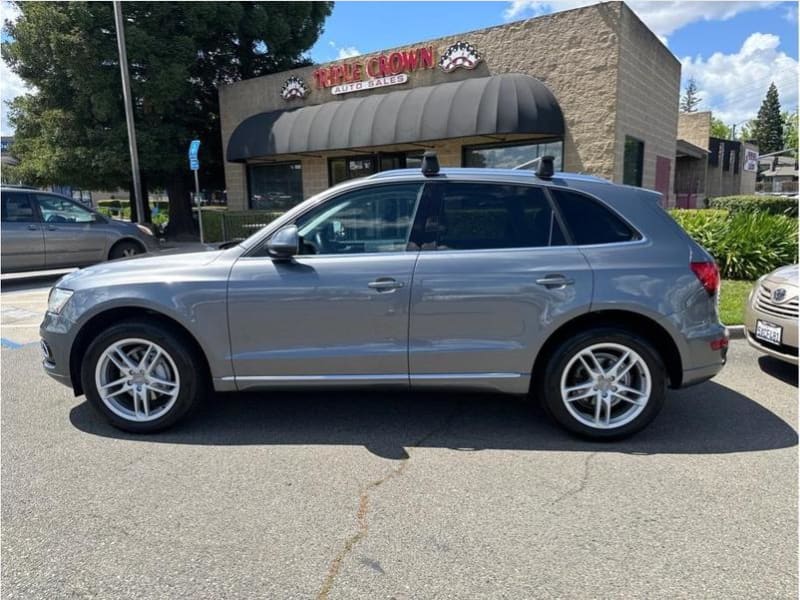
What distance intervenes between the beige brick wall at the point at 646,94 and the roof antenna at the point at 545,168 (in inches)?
348

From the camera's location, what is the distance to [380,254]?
3.56 meters

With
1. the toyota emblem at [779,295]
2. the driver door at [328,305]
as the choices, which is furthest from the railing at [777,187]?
the driver door at [328,305]

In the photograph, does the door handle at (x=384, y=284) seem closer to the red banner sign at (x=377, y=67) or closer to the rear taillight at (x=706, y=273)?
the rear taillight at (x=706, y=273)

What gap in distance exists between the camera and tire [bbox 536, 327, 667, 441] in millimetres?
3482

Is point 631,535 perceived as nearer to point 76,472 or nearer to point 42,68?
point 76,472

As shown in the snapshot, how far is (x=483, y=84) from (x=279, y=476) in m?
10.9

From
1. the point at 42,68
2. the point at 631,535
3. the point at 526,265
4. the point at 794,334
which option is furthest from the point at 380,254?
the point at 42,68

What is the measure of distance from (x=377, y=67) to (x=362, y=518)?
13.5 meters

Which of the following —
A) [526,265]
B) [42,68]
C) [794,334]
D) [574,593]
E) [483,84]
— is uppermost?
[42,68]

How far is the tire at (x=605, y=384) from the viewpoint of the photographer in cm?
348

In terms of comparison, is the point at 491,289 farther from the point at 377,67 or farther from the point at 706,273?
the point at 377,67

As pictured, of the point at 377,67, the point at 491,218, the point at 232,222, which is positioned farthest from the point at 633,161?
the point at 232,222

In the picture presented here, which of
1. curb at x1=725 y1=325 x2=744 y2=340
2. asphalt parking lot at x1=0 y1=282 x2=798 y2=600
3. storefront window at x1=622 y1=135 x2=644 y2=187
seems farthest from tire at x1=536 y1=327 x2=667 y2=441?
storefront window at x1=622 y1=135 x2=644 y2=187

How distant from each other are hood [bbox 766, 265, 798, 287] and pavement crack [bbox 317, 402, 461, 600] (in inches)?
134
